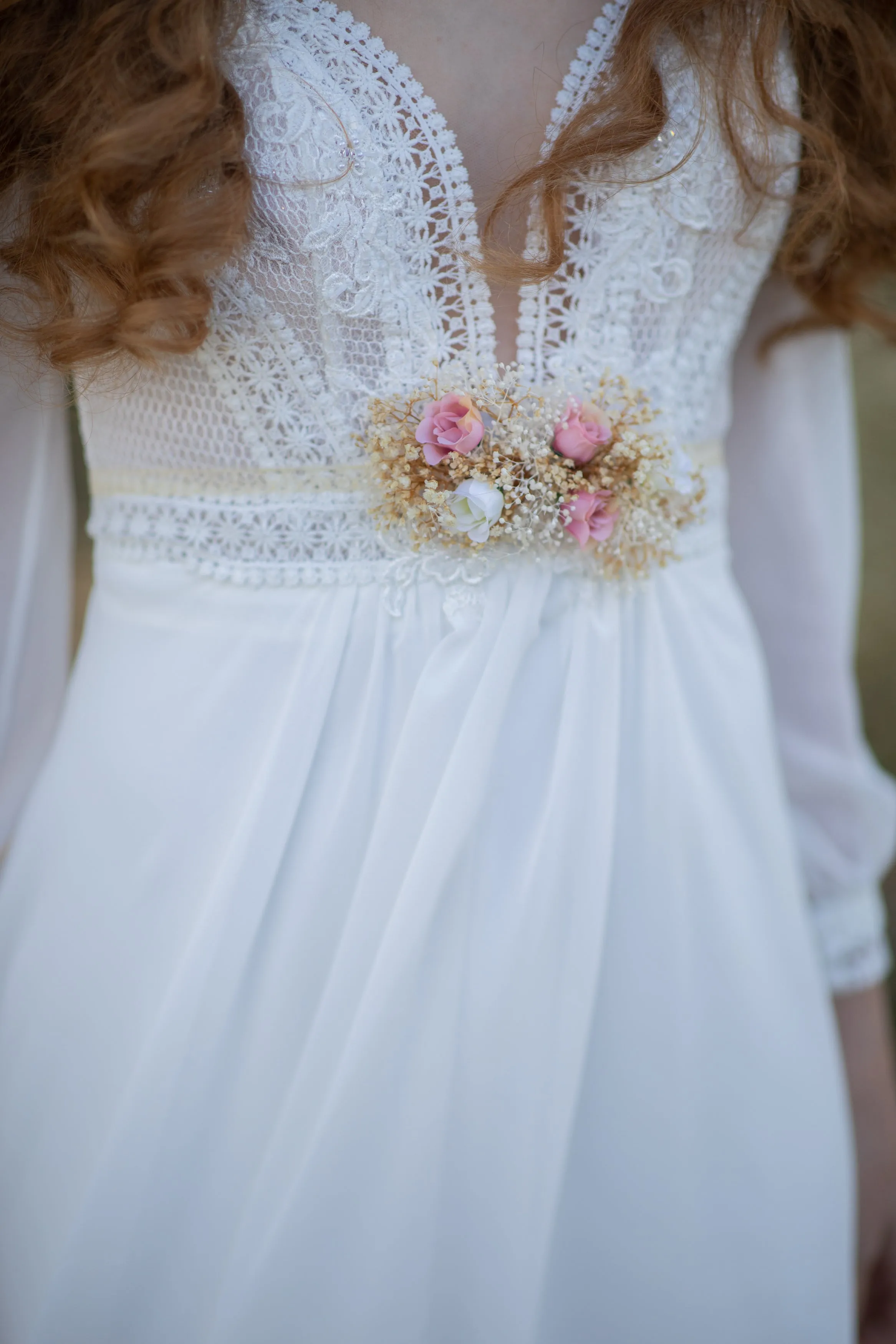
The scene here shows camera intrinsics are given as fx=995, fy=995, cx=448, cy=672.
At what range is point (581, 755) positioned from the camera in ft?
3.03

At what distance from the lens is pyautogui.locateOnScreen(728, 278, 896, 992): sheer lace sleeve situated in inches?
49.2

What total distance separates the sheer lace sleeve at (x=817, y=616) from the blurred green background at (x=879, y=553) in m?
1.77

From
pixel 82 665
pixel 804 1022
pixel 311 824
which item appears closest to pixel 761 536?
pixel 804 1022

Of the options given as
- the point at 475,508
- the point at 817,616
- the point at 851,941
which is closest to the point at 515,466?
the point at 475,508

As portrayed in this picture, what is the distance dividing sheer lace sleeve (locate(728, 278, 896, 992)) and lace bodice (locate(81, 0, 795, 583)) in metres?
0.30

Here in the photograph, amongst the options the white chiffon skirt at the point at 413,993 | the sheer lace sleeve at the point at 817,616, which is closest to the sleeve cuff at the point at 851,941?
the sheer lace sleeve at the point at 817,616

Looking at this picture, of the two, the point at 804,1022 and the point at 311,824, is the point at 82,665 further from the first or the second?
the point at 804,1022

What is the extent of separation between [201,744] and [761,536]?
0.77m

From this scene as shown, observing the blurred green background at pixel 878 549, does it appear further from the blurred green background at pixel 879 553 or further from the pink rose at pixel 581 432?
the pink rose at pixel 581 432

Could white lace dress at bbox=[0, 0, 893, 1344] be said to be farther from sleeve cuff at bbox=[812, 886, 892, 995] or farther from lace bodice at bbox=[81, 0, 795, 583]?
sleeve cuff at bbox=[812, 886, 892, 995]

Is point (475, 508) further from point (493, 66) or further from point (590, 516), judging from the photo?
point (493, 66)

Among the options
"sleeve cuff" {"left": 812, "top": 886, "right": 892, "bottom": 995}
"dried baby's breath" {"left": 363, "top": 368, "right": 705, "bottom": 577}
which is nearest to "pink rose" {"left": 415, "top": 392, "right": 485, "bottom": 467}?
"dried baby's breath" {"left": 363, "top": 368, "right": 705, "bottom": 577}

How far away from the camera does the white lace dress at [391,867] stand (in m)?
0.84

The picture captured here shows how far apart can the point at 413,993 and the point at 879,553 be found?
261cm
